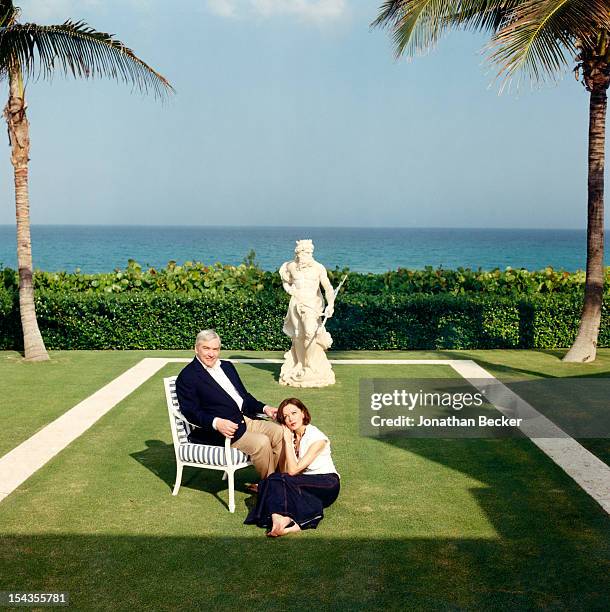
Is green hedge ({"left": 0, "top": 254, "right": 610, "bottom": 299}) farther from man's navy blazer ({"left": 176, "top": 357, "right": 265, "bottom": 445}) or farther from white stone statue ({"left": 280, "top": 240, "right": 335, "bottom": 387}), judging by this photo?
man's navy blazer ({"left": 176, "top": 357, "right": 265, "bottom": 445})

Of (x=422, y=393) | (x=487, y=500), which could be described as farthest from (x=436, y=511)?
(x=422, y=393)

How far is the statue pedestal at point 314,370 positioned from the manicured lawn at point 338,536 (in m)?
2.86

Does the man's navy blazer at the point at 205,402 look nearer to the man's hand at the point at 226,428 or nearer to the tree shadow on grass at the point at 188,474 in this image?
the man's hand at the point at 226,428

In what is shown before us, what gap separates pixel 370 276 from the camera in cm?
1839

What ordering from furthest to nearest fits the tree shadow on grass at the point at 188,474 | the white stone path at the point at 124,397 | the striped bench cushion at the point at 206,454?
the white stone path at the point at 124,397, the tree shadow on grass at the point at 188,474, the striped bench cushion at the point at 206,454

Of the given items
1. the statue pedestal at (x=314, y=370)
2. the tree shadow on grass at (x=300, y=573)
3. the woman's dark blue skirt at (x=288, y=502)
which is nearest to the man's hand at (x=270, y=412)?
the woman's dark blue skirt at (x=288, y=502)

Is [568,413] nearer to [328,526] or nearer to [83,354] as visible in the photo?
[328,526]

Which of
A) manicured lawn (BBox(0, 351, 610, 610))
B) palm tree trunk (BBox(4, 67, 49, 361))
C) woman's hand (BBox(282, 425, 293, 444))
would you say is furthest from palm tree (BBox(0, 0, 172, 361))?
woman's hand (BBox(282, 425, 293, 444))

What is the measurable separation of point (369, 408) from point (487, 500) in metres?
3.95

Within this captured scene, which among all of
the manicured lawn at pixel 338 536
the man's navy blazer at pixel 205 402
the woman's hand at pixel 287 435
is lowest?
the manicured lawn at pixel 338 536

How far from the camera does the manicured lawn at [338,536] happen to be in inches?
223

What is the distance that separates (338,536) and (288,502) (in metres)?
0.50

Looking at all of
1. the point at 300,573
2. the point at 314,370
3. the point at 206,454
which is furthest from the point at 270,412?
the point at 314,370

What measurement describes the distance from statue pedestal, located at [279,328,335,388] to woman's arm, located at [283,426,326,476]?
5608 mm
